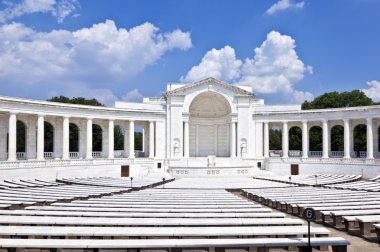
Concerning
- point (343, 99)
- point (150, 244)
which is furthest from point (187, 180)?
point (343, 99)

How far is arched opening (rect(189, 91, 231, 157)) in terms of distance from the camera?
70.1m

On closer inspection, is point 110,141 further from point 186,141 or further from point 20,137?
point 20,137

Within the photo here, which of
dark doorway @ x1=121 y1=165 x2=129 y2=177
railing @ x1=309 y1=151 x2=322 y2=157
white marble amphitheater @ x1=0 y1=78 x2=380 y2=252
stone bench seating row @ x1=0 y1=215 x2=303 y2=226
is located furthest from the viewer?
railing @ x1=309 y1=151 x2=322 y2=157

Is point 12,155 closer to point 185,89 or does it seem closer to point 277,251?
point 185,89

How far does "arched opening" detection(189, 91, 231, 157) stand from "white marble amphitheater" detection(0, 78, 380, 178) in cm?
23

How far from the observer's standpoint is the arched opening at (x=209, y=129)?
7012 cm

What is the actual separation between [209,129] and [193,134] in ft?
13.0

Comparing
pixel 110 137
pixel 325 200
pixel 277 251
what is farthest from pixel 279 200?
pixel 110 137

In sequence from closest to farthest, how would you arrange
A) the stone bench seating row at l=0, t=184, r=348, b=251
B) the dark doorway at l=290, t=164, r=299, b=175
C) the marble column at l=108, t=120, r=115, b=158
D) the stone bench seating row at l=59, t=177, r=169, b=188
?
1. the stone bench seating row at l=0, t=184, r=348, b=251
2. the stone bench seating row at l=59, t=177, r=169, b=188
3. the marble column at l=108, t=120, r=115, b=158
4. the dark doorway at l=290, t=164, r=299, b=175

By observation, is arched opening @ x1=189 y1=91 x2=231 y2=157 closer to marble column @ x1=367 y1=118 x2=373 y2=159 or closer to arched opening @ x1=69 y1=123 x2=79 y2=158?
marble column @ x1=367 y1=118 x2=373 y2=159

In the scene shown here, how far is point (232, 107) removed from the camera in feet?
217

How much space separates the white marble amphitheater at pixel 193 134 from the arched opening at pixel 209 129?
0.74 ft

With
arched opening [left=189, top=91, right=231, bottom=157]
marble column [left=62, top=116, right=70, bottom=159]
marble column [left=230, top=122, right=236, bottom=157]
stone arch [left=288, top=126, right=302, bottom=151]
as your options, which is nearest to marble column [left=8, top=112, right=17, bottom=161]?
marble column [left=62, top=116, right=70, bottom=159]

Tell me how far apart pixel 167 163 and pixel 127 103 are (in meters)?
15.7
